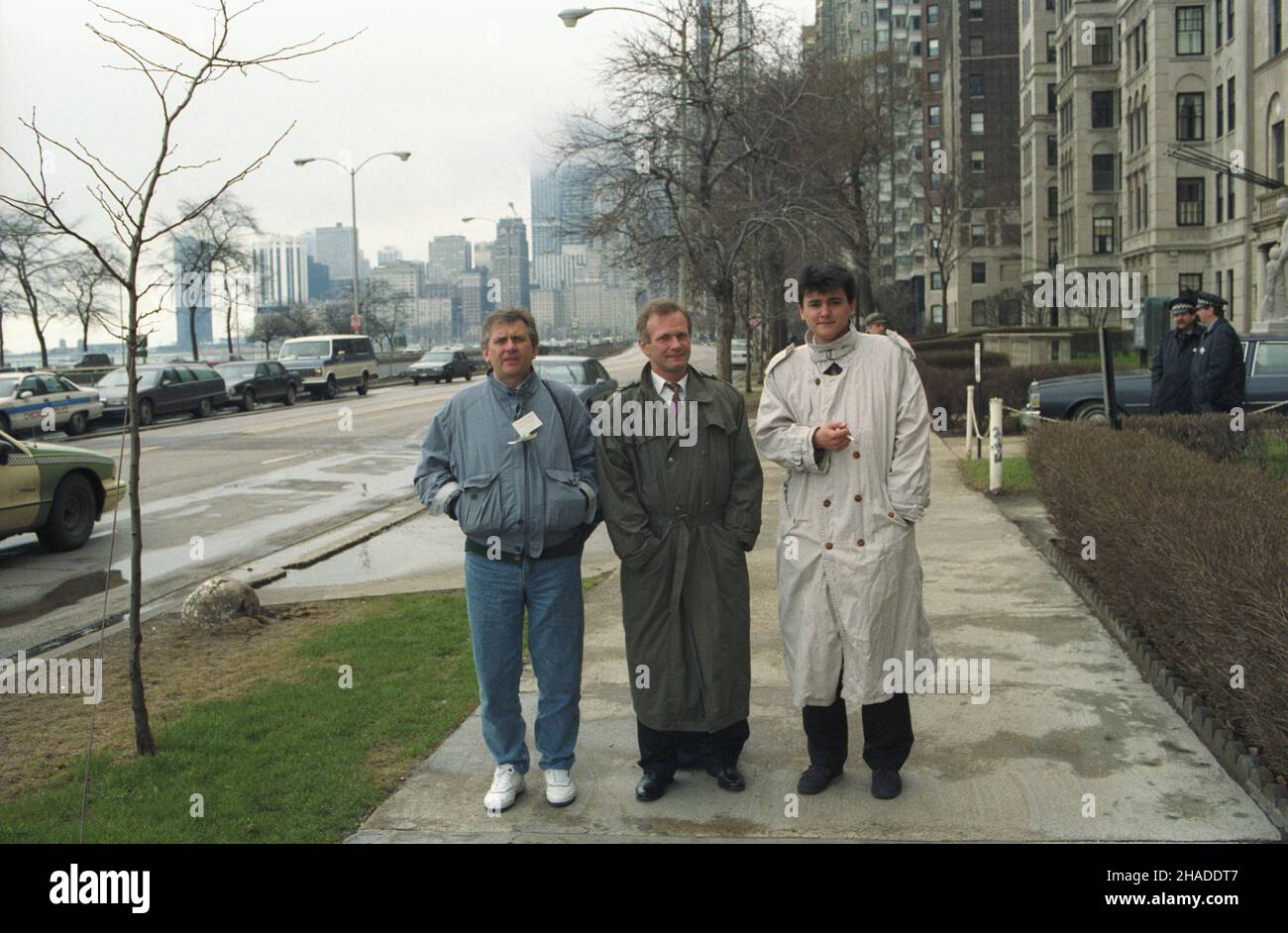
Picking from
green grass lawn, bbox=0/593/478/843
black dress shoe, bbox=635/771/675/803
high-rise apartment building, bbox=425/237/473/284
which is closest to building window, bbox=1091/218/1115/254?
high-rise apartment building, bbox=425/237/473/284

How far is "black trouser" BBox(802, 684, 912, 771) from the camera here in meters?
4.82

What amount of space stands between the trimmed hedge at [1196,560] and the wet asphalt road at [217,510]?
392cm

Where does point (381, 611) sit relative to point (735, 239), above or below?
below

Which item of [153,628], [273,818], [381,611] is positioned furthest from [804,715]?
[153,628]

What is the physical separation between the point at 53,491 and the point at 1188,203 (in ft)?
169

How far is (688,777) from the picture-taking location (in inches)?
203

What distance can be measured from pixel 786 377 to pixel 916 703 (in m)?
1.96

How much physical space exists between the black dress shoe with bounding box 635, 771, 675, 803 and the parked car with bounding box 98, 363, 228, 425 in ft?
93.8

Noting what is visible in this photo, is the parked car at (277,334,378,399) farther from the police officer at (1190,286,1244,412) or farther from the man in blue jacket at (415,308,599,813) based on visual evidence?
the man in blue jacket at (415,308,599,813)

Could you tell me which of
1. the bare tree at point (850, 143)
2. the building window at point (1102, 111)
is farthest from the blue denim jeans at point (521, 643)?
the building window at point (1102, 111)

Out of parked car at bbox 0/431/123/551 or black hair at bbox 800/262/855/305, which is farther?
parked car at bbox 0/431/123/551

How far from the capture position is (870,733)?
16.0 feet

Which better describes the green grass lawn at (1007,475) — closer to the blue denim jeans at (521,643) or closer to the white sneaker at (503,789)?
the blue denim jeans at (521,643)
